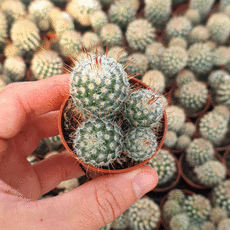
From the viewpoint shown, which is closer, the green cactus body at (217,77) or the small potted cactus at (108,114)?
the small potted cactus at (108,114)

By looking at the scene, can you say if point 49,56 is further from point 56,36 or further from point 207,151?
point 207,151

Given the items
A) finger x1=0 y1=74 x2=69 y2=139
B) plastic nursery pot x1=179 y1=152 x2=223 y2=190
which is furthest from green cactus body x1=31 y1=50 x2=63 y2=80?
plastic nursery pot x1=179 y1=152 x2=223 y2=190

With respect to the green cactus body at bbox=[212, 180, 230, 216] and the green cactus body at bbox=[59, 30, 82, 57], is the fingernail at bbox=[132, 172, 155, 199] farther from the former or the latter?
the green cactus body at bbox=[59, 30, 82, 57]

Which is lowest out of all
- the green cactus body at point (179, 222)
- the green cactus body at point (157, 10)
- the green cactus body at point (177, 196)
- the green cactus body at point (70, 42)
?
the green cactus body at point (179, 222)

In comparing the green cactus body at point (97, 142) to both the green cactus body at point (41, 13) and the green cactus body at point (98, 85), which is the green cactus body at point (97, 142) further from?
the green cactus body at point (41, 13)

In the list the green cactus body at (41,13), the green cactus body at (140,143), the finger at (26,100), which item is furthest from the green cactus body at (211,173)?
the green cactus body at (41,13)

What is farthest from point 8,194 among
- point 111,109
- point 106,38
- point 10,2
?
point 10,2
